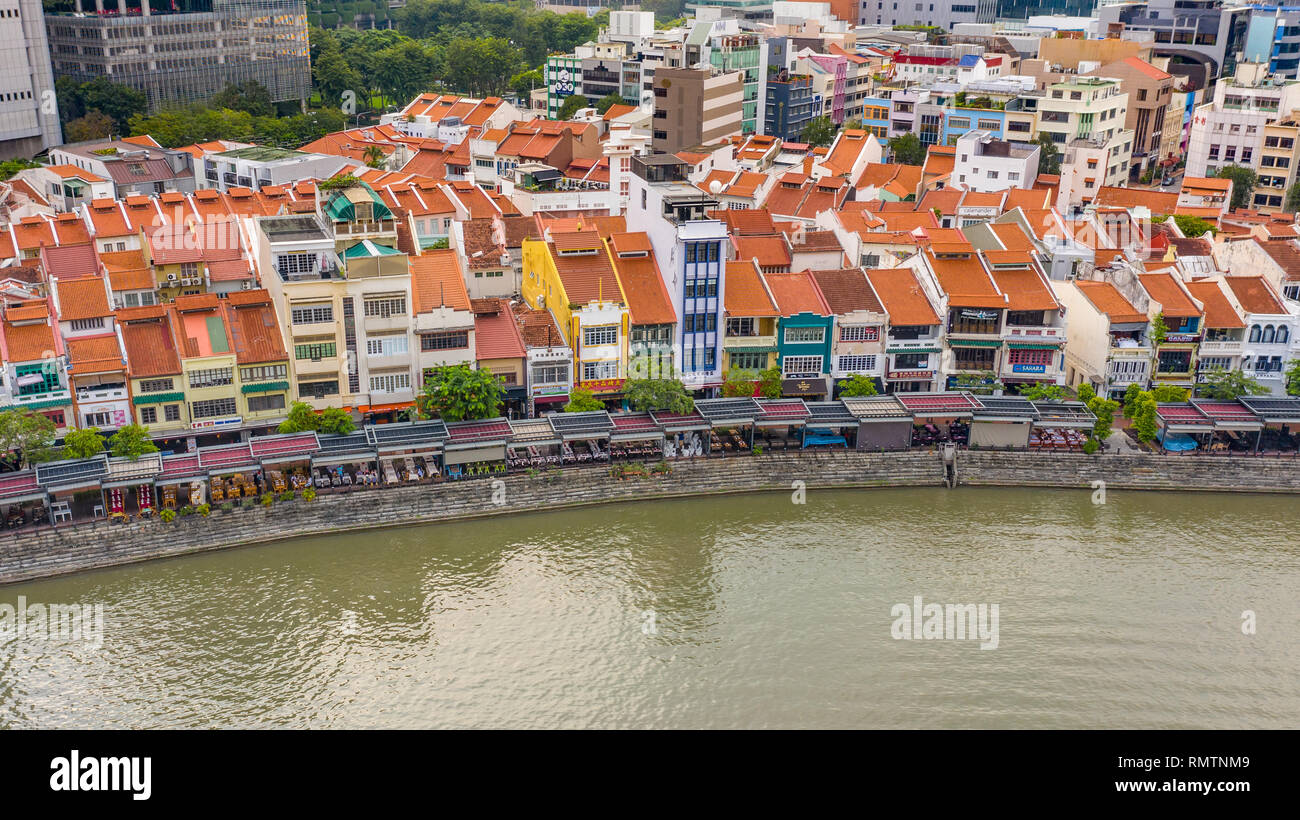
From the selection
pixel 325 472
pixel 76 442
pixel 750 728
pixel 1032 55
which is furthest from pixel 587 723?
pixel 1032 55

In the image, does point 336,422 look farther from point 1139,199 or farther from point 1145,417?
point 1139,199

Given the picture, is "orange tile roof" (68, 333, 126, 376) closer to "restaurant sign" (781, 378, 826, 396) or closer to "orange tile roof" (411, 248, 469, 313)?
"orange tile roof" (411, 248, 469, 313)

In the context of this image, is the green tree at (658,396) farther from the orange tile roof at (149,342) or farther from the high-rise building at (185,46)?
the high-rise building at (185,46)

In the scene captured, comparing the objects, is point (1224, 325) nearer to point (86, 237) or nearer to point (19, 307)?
point (19, 307)

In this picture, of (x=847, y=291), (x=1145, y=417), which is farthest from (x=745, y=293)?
(x=1145, y=417)

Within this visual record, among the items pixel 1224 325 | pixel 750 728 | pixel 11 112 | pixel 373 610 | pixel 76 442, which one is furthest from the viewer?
pixel 11 112

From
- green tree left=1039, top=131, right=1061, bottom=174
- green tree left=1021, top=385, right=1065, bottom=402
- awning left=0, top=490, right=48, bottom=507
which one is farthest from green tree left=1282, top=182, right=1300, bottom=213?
awning left=0, top=490, right=48, bottom=507
